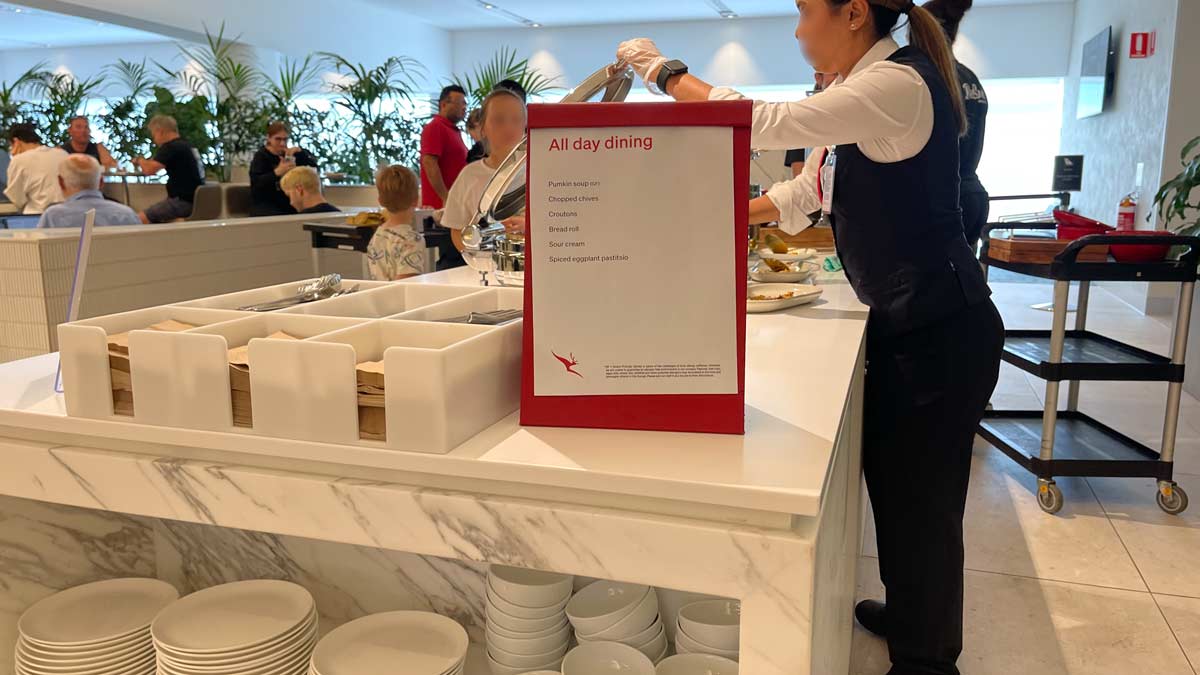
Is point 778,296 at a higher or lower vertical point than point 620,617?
higher

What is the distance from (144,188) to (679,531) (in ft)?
Answer: 32.6

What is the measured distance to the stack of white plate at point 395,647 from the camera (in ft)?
3.97

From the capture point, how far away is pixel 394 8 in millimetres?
12102

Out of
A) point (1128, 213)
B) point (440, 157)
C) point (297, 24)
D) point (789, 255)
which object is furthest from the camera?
point (297, 24)

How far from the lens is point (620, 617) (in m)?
1.25

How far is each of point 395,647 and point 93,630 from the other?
0.43 metres

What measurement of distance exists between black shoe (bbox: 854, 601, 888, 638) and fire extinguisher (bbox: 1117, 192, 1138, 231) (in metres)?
6.18

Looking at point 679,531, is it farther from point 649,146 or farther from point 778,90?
point 778,90

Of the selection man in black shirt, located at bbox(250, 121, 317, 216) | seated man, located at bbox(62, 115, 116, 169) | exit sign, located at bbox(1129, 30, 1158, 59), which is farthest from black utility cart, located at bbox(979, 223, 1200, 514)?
seated man, located at bbox(62, 115, 116, 169)

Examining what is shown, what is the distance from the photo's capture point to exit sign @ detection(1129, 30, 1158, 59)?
704cm

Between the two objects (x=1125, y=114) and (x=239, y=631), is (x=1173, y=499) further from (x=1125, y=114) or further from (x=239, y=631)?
(x=1125, y=114)

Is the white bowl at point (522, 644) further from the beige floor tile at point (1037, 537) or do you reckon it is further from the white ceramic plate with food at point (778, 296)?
the beige floor tile at point (1037, 537)

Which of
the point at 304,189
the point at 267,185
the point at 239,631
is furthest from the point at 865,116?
the point at 267,185

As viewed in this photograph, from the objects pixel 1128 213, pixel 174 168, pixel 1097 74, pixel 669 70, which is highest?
pixel 1097 74
